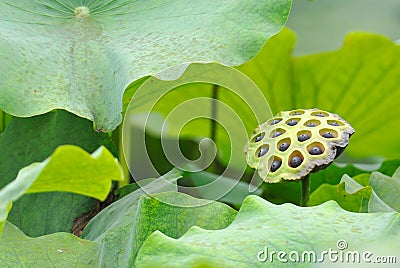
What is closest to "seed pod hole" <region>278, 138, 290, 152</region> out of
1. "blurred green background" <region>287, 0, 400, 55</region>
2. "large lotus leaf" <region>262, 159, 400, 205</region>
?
"large lotus leaf" <region>262, 159, 400, 205</region>

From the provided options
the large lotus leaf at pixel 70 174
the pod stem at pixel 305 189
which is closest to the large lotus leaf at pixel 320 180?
the pod stem at pixel 305 189

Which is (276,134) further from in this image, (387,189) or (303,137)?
(387,189)

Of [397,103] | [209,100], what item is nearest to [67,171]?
[209,100]

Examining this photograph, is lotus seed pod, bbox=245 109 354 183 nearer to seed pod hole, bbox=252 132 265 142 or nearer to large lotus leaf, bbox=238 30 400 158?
seed pod hole, bbox=252 132 265 142

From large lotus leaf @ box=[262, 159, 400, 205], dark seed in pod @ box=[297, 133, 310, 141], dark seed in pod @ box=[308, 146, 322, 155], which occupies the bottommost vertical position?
large lotus leaf @ box=[262, 159, 400, 205]

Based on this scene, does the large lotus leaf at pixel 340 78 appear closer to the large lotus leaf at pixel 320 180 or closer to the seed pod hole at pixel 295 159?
the large lotus leaf at pixel 320 180

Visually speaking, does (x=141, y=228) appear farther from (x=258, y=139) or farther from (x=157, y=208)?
(x=258, y=139)
